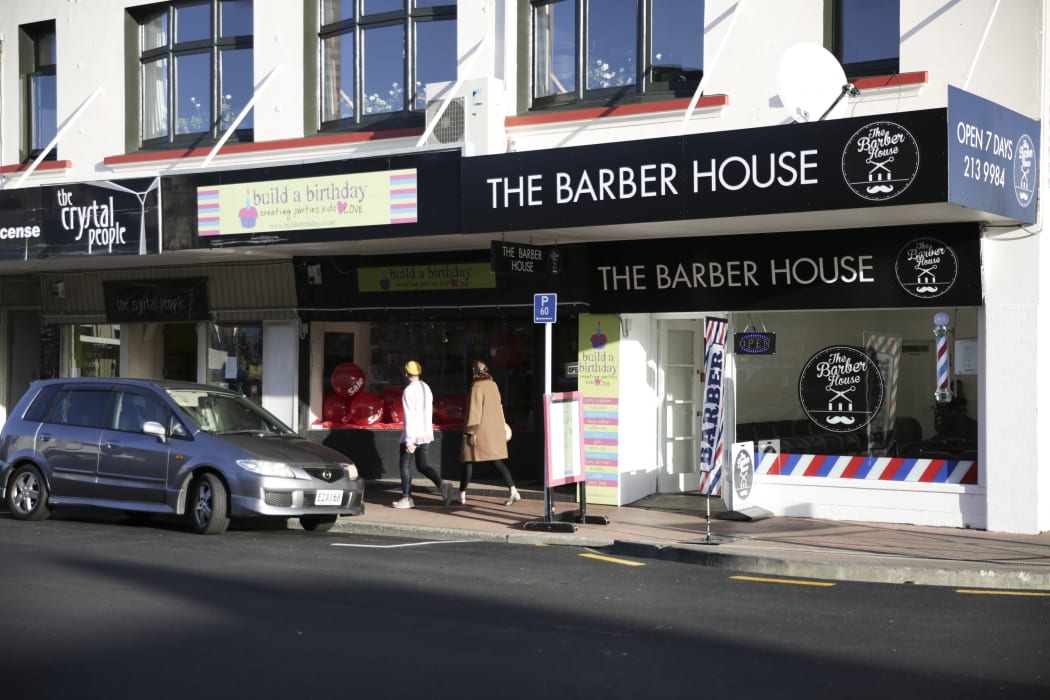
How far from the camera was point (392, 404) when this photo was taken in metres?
17.5

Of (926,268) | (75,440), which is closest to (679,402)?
(926,268)

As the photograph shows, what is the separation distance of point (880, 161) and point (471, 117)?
533 cm

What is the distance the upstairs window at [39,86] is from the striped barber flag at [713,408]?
12552 mm

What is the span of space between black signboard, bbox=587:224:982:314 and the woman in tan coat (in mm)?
1639

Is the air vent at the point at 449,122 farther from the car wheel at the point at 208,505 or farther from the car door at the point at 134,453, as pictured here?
the car wheel at the point at 208,505

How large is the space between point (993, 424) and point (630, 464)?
4.30 meters

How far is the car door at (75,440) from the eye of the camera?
42.8 ft

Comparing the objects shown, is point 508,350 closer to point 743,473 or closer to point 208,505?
point 743,473

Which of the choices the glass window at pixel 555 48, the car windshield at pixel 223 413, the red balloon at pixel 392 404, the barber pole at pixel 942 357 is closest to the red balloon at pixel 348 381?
the red balloon at pixel 392 404

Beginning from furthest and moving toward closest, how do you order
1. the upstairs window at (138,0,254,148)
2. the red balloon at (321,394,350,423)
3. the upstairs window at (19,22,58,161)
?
the upstairs window at (19,22,58,161), the upstairs window at (138,0,254,148), the red balloon at (321,394,350,423)

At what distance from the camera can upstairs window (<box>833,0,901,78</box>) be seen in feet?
43.2

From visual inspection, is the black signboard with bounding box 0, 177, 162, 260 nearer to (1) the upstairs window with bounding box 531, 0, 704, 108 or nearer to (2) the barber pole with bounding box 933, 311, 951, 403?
(1) the upstairs window with bounding box 531, 0, 704, 108

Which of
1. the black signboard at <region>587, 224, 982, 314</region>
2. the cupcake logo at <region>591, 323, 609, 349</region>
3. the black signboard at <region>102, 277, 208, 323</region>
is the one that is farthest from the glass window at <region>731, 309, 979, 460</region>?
the black signboard at <region>102, 277, 208, 323</region>

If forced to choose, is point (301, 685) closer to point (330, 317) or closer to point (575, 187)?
point (575, 187)
